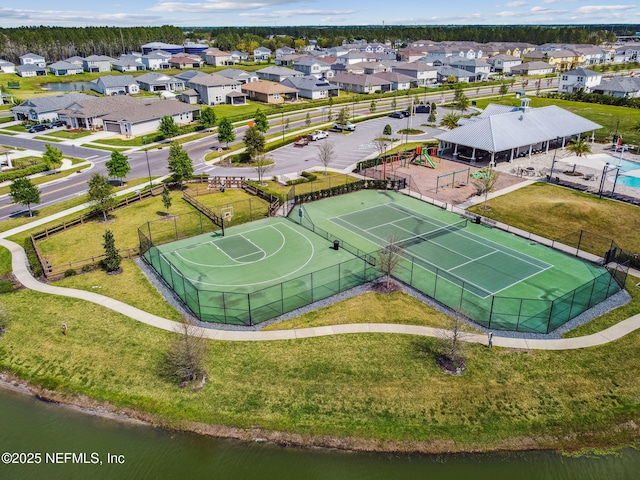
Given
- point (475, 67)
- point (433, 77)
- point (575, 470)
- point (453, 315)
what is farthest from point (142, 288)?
point (475, 67)

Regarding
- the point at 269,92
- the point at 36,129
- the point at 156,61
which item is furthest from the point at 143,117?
the point at 156,61

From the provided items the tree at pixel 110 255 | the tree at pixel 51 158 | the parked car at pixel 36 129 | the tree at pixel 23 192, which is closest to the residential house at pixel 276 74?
the parked car at pixel 36 129

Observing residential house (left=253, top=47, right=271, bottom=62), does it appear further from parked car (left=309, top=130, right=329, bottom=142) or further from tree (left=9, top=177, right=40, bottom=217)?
tree (left=9, top=177, right=40, bottom=217)

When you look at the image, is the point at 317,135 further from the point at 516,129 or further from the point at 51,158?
the point at 51,158

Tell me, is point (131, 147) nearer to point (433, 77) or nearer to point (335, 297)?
point (335, 297)

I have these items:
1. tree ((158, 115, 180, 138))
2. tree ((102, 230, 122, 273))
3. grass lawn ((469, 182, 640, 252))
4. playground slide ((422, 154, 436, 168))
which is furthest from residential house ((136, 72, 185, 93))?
grass lawn ((469, 182, 640, 252))

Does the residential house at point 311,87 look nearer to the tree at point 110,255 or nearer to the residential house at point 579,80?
the residential house at point 579,80
